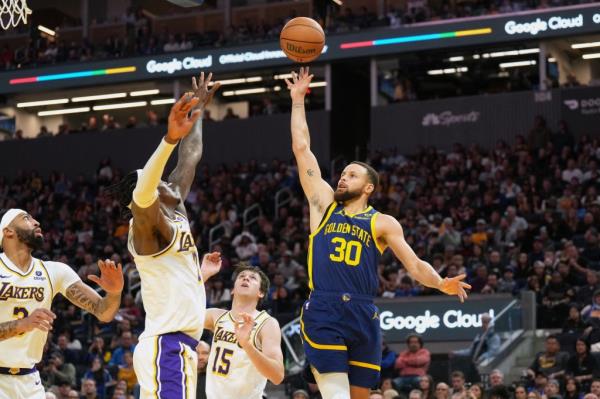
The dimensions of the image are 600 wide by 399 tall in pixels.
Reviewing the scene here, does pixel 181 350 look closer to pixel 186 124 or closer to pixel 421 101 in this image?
pixel 186 124

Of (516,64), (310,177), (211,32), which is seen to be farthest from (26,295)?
(211,32)

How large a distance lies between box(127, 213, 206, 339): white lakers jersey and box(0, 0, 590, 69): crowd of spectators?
75.4 ft

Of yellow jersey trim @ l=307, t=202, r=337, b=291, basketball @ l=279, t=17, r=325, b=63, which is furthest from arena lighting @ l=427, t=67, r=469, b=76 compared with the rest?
yellow jersey trim @ l=307, t=202, r=337, b=291

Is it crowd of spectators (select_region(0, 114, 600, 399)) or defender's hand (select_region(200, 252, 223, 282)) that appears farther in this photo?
crowd of spectators (select_region(0, 114, 600, 399))

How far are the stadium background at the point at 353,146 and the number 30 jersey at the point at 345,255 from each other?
7452 mm

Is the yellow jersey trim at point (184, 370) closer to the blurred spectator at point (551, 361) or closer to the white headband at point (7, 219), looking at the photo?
the white headband at point (7, 219)

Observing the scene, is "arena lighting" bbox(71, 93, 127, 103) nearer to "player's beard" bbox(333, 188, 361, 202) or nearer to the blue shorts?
"player's beard" bbox(333, 188, 361, 202)

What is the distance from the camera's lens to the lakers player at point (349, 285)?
8500 millimetres

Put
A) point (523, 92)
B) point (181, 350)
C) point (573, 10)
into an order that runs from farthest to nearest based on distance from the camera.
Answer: point (523, 92), point (573, 10), point (181, 350)

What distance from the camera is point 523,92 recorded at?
30703 mm

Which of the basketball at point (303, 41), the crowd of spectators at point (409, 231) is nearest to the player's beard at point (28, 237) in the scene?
the basketball at point (303, 41)

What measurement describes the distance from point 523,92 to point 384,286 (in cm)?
1161

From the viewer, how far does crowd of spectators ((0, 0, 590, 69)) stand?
30.5m

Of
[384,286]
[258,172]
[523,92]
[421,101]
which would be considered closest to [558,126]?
[523,92]
